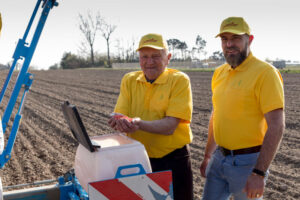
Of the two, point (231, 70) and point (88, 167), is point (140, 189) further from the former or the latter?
point (231, 70)

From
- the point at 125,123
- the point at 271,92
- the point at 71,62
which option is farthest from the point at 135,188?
the point at 71,62

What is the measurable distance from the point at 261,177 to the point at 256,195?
136mm

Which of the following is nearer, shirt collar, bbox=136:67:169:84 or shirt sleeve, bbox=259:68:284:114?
shirt sleeve, bbox=259:68:284:114

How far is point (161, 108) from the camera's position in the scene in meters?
2.57

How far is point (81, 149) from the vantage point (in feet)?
7.50

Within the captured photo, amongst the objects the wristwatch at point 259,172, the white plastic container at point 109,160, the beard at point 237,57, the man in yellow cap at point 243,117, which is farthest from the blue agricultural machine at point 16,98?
the beard at point 237,57

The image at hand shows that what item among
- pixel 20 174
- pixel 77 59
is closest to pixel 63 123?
pixel 20 174

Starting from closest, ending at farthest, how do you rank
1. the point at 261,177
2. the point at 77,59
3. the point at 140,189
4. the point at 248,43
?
the point at 140,189
the point at 261,177
the point at 248,43
the point at 77,59

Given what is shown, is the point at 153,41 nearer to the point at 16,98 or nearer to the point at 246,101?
the point at 246,101

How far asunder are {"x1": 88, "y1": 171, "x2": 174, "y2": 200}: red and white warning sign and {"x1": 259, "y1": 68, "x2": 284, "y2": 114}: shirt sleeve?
770 mm

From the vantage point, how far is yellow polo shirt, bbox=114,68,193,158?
2.52 metres

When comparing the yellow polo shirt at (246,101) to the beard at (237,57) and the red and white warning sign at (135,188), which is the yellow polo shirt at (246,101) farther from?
the red and white warning sign at (135,188)

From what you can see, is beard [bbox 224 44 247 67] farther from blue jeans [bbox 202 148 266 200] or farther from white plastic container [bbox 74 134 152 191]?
white plastic container [bbox 74 134 152 191]

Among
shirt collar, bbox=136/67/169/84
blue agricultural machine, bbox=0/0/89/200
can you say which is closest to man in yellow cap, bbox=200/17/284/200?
shirt collar, bbox=136/67/169/84
